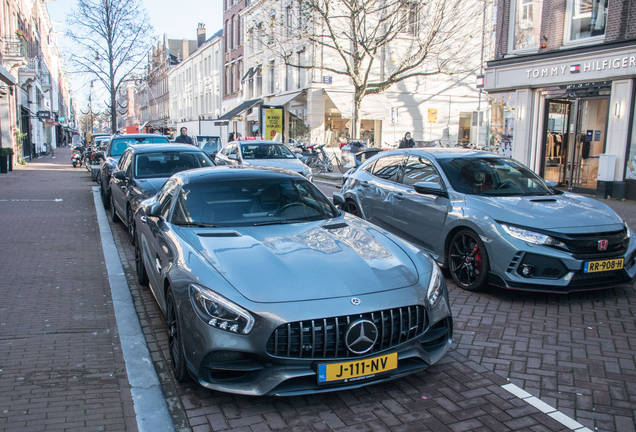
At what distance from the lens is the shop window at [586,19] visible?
47.4 ft

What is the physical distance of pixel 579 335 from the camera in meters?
4.52

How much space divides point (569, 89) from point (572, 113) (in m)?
0.78

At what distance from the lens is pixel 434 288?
359cm

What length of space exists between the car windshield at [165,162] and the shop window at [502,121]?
1157cm

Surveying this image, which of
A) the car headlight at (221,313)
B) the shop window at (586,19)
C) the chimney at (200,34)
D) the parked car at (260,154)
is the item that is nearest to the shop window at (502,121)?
the shop window at (586,19)

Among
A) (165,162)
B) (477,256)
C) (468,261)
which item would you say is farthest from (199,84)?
(477,256)

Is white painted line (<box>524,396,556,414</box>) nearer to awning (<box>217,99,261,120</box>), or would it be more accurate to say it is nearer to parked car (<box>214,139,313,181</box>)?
parked car (<box>214,139,313,181</box>)

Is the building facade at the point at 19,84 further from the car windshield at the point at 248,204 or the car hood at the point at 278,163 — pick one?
the car windshield at the point at 248,204

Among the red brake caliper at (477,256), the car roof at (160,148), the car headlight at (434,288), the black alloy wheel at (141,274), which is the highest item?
the car roof at (160,148)

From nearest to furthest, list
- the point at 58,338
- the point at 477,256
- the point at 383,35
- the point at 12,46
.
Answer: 1. the point at 58,338
2. the point at 477,256
3. the point at 383,35
4. the point at 12,46

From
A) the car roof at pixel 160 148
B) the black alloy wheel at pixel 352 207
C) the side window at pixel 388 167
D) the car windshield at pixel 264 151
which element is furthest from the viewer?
the car windshield at pixel 264 151

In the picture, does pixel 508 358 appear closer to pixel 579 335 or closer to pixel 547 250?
pixel 579 335

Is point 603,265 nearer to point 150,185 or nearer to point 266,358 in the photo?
point 266,358

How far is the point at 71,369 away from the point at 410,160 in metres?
4.73
